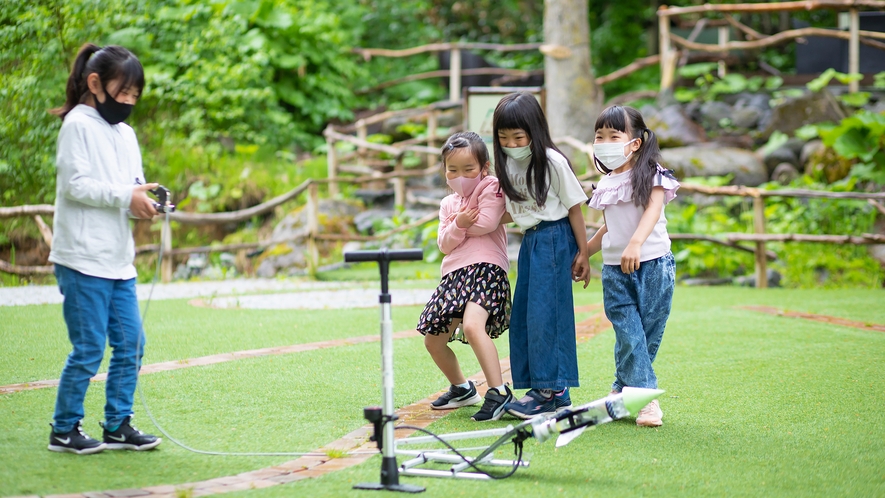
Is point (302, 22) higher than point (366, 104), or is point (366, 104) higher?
point (302, 22)

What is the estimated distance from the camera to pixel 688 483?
271 centimetres

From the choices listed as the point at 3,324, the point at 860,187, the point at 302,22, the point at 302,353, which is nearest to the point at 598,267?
the point at 860,187

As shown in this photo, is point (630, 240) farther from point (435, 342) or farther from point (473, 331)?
point (435, 342)

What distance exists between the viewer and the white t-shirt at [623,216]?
3.56 m

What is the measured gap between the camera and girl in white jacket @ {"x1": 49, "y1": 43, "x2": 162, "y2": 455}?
2963mm

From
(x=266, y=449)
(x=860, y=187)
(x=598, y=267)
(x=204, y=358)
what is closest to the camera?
(x=266, y=449)

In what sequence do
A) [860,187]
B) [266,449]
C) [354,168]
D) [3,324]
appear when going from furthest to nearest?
[354,168], [860,187], [3,324], [266,449]

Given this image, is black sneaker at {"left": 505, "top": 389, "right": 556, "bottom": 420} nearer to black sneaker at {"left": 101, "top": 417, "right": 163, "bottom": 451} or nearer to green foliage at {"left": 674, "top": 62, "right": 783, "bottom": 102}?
black sneaker at {"left": 101, "top": 417, "right": 163, "bottom": 451}

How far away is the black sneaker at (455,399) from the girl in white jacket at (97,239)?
1227mm

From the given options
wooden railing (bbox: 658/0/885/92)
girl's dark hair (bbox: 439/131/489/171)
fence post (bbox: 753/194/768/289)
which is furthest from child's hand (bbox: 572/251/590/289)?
wooden railing (bbox: 658/0/885/92)

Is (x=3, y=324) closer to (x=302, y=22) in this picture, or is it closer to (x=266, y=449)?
(x=266, y=449)

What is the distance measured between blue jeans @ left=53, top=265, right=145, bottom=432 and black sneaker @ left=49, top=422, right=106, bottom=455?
0.02m

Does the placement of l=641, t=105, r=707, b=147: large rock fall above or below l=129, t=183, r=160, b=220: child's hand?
above

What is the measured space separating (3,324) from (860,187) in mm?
9470
